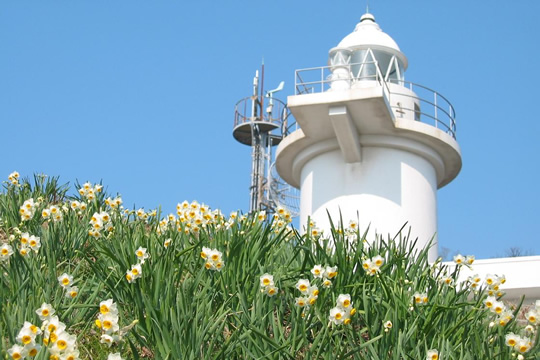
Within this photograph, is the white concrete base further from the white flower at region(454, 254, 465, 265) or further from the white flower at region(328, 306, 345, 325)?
the white flower at region(328, 306, 345, 325)

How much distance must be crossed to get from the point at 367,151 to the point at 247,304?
1038cm

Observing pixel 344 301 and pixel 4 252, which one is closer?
pixel 344 301

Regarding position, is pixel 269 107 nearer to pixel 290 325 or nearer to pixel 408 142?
pixel 408 142

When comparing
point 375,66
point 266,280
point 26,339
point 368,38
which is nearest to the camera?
point 26,339

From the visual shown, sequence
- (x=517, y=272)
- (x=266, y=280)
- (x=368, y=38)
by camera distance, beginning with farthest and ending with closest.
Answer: (x=368, y=38)
(x=517, y=272)
(x=266, y=280)

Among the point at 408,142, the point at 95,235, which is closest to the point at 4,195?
the point at 95,235

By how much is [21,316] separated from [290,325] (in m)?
1.48

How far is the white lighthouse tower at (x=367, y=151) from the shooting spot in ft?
45.2

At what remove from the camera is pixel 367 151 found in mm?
14484

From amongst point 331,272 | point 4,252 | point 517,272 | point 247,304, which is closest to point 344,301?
point 331,272

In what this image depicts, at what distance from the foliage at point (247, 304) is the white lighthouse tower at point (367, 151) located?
8681mm

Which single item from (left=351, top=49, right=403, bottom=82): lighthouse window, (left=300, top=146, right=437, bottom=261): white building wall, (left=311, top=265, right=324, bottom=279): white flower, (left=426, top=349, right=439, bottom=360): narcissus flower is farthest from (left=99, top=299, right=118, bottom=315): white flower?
(left=351, top=49, right=403, bottom=82): lighthouse window

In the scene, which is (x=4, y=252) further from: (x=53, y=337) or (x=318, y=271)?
(x=318, y=271)

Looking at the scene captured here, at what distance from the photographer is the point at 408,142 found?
47.6 feet
